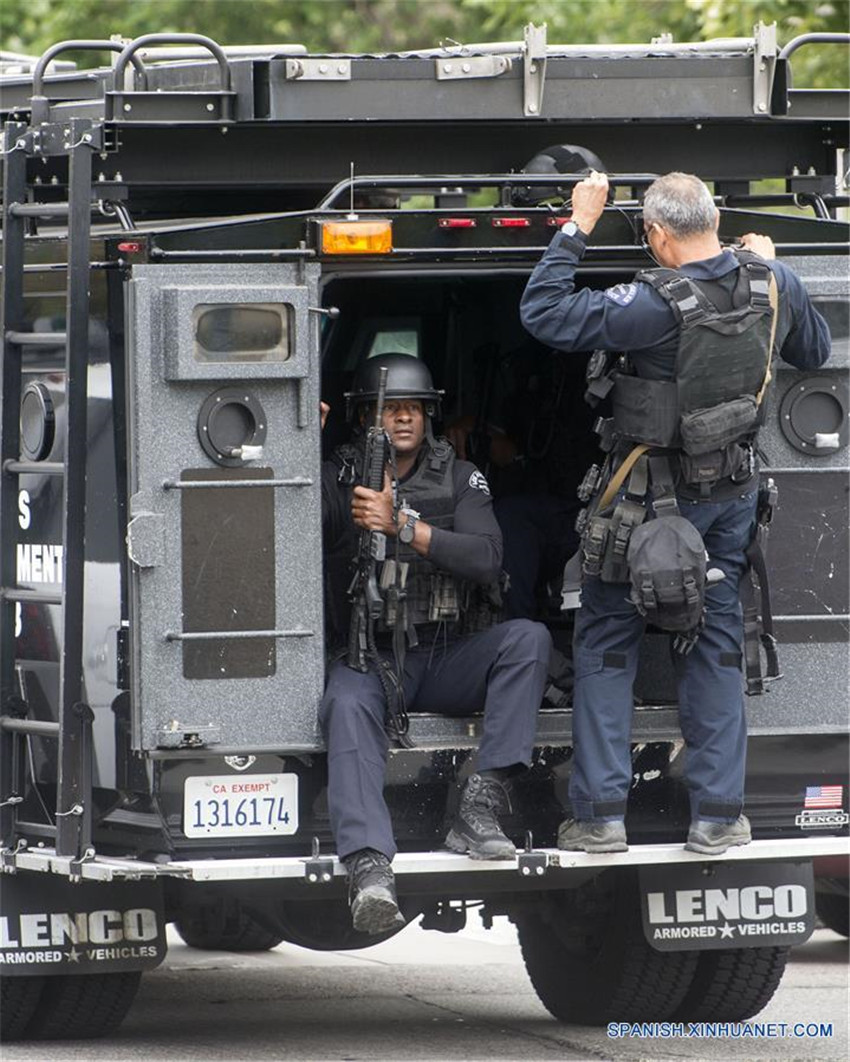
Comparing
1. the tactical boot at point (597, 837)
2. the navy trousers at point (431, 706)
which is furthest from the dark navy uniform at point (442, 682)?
the tactical boot at point (597, 837)

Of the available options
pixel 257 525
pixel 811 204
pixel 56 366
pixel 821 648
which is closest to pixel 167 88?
pixel 56 366

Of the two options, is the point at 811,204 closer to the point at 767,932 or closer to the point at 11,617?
the point at 767,932

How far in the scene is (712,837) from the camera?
6578mm

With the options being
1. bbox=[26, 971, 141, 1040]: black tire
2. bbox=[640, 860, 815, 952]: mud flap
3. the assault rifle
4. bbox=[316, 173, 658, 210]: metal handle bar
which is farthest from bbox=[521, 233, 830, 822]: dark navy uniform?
bbox=[26, 971, 141, 1040]: black tire

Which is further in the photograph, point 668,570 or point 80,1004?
point 80,1004

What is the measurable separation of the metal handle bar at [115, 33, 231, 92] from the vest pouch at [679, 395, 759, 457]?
167 centimetres

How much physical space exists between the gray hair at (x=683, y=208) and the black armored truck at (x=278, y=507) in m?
0.29

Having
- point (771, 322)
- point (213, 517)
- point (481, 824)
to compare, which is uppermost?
point (771, 322)

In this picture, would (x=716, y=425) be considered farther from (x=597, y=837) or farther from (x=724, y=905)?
(x=724, y=905)

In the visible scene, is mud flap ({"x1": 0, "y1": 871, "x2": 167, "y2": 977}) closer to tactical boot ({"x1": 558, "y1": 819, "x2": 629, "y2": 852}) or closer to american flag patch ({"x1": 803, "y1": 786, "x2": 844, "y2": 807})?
tactical boot ({"x1": 558, "y1": 819, "x2": 629, "y2": 852})

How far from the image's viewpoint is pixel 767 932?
711 cm

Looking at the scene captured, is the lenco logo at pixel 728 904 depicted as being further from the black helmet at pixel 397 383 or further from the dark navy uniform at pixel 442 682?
the black helmet at pixel 397 383

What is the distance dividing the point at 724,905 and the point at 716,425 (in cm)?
164

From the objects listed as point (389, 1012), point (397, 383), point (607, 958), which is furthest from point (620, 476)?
point (389, 1012)
